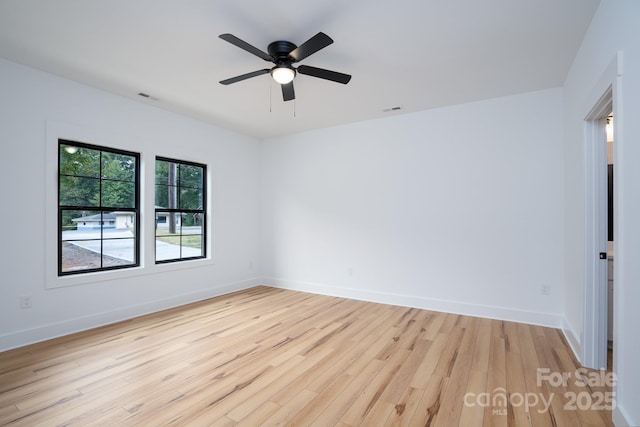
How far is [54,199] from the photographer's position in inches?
128

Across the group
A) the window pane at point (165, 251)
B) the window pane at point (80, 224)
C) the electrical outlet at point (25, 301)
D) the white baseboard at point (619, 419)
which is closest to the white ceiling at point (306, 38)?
the window pane at point (80, 224)

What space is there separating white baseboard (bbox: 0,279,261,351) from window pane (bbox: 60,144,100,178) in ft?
5.42

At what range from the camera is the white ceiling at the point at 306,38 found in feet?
7.18

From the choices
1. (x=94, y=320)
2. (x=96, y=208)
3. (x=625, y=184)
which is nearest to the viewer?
(x=625, y=184)

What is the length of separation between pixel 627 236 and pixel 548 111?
2.48 metres

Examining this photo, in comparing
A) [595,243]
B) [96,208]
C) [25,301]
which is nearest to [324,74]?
[595,243]

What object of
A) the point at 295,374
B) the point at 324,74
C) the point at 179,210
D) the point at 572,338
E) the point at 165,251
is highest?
the point at 324,74

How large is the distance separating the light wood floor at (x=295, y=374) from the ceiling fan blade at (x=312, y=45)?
250 cm

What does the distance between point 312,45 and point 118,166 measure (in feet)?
10.1

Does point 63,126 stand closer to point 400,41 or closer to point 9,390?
point 9,390

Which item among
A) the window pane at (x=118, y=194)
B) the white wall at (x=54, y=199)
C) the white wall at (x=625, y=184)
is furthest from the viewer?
the window pane at (x=118, y=194)

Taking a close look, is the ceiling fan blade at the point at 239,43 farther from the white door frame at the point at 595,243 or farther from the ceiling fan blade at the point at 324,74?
the white door frame at the point at 595,243

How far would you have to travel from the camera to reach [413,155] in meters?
4.35

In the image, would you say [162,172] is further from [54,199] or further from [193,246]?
[54,199]
